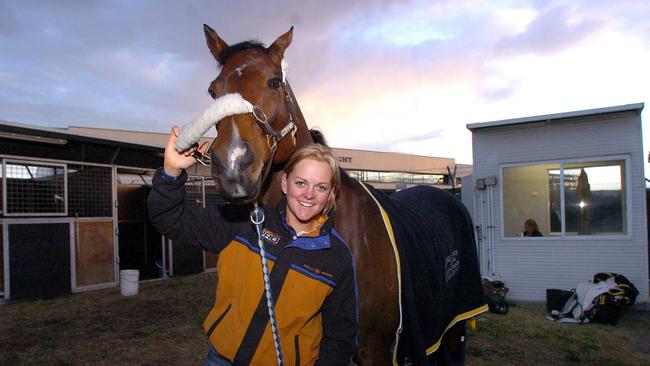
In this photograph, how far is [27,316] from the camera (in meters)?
6.36

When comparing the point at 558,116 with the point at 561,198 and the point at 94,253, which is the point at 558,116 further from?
the point at 94,253

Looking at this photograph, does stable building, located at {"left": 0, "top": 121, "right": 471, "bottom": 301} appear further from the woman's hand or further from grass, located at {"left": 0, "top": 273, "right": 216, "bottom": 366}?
the woman's hand

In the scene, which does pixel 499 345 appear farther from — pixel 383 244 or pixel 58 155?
pixel 58 155

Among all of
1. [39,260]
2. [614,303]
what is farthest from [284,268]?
[39,260]

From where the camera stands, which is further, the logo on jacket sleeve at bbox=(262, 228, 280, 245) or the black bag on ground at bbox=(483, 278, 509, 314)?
the black bag on ground at bbox=(483, 278, 509, 314)

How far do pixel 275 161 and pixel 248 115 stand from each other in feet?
1.02

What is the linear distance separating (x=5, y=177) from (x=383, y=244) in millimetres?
7690

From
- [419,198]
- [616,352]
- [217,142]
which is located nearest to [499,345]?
[616,352]

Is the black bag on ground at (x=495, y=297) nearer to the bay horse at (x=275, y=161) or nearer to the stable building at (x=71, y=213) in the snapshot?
the stable building at (x=71, y=213)

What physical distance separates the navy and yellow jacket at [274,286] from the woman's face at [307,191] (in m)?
0.06

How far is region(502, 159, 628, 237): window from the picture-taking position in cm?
716

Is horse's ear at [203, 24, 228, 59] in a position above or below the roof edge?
below

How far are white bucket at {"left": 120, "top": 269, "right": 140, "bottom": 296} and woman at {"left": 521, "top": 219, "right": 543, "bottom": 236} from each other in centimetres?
713

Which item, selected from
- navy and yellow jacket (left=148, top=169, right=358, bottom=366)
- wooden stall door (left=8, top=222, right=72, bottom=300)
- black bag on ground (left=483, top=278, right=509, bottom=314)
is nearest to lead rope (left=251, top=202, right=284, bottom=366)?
navy and yellow jacket (left=148, top=169, right=358, bottom=366)
